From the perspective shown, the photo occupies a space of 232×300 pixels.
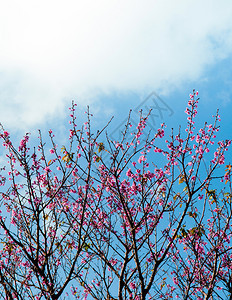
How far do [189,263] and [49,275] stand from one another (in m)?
3.88

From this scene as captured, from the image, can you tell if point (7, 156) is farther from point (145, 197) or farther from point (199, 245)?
point (199, 245)

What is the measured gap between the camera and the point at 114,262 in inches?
300

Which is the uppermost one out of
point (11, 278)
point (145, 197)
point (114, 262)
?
point (145, 197)

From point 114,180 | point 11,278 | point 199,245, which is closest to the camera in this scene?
point 11,278

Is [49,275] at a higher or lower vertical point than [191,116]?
lower

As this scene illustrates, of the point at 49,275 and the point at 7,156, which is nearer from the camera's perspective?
the point at 49,275

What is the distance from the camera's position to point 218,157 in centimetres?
661

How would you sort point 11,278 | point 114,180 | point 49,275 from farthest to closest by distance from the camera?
point 114,180 < point 11,278 < point 49,275

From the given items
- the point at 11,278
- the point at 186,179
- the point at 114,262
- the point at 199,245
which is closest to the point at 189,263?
the point at 199,245

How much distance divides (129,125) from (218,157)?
1982mm

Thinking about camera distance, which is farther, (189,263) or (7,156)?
(189,263)

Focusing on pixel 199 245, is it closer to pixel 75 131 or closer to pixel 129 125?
pixel 129 125

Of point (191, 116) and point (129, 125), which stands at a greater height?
point (191, 116)

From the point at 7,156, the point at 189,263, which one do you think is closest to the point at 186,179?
the point at 189,263
